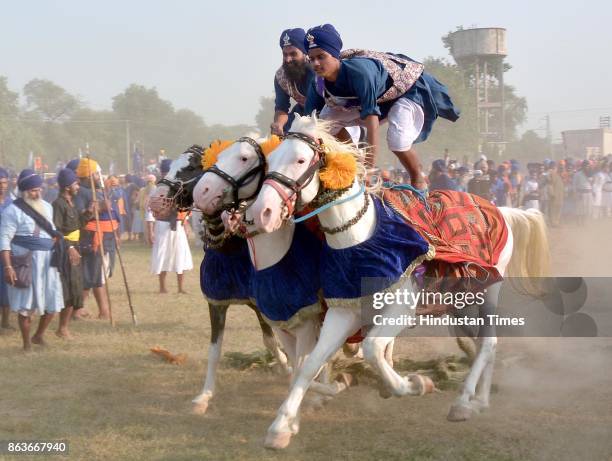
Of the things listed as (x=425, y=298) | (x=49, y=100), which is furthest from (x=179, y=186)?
(x=49, y=100)

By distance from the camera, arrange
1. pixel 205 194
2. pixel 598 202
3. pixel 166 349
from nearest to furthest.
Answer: pixel 205 194 < pixel 166 349 < pixel 598 202

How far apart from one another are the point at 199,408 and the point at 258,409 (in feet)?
1.50

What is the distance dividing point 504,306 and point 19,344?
5281 millimetres

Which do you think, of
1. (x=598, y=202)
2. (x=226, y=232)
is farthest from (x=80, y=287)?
(x=598, y=202)

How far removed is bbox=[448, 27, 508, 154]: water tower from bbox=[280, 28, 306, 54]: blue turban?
44.2m

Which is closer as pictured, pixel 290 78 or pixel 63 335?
pixel 290 78

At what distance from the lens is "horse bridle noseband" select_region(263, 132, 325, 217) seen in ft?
13.8

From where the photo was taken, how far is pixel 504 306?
6336 millimetres

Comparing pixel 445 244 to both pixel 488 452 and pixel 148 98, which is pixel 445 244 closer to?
pixel 488 452

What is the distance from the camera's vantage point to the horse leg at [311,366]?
444 centimetres

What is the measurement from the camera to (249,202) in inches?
189

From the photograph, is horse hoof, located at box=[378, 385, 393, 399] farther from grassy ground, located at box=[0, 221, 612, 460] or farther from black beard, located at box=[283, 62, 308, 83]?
black beard, located at box=[283, 62, 308, 83]

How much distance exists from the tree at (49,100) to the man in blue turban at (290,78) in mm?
75473

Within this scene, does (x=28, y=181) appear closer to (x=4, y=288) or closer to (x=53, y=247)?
(x=53, y=247)
